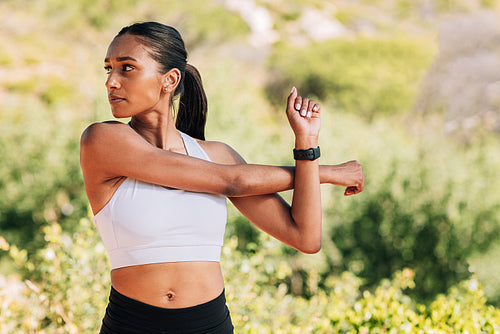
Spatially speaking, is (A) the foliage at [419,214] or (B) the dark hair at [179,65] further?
(A) the foliage at [419,214]

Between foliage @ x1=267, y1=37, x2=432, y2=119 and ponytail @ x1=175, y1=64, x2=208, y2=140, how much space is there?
74.8 ft

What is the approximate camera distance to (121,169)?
1.48 metres

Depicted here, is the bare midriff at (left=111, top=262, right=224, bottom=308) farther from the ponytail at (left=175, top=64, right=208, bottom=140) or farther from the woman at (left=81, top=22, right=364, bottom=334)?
the ponytail at (left=175, top=64, right=208, bottom=140)

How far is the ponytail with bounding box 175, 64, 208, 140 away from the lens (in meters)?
1.83

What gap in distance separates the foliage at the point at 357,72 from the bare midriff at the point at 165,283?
23223 millimetres

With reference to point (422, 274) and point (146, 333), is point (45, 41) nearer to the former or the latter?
point (422, 274)

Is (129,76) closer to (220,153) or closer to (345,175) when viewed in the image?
(220,153)

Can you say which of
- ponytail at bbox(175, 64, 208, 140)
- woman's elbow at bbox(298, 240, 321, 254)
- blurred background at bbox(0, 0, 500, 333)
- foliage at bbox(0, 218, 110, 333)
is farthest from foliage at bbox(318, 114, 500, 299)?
woman's elbow at bbox(298, 240, 321, 254)

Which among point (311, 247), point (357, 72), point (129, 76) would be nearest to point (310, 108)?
point (311, 247)

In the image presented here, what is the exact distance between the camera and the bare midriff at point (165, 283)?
4.80ft

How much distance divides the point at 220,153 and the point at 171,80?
0.28 m

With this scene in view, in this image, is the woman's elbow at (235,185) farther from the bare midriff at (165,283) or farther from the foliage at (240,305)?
the foliage at (240,305)

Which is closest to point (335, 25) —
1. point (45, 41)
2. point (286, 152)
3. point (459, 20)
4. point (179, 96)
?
point (45, 41)

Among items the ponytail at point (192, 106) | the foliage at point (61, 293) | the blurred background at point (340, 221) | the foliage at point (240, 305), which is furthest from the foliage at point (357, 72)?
the ponytail at point (192, 106)
